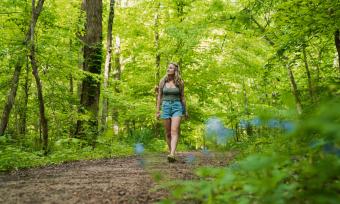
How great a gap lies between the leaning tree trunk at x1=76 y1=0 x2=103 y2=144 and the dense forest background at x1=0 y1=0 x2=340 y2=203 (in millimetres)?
29

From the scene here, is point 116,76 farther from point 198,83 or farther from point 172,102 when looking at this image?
point 172,102

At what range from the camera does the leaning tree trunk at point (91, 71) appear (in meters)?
11.3

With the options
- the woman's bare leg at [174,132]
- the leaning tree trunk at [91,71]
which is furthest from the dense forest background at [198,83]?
the woman's bare leg at [174,132]

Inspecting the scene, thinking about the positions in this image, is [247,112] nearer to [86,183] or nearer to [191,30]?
[191,30]

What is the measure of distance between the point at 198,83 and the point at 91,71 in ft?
22.7

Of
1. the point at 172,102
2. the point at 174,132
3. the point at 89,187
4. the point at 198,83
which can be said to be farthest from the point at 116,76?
the point at 89,187

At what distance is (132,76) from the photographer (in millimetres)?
19203

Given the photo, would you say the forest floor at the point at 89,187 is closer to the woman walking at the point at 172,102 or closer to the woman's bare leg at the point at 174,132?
the woman's bare leg at the point at 174,132

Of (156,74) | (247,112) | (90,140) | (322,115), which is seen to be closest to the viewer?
(322,115)

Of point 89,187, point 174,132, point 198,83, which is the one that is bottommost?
point 89,187

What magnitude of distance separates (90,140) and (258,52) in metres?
7.72

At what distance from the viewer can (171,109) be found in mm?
7789

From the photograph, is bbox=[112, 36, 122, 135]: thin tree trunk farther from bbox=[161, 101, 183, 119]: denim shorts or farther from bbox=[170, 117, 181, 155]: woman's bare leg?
bbox=[170, 117, 181, 155]: woman's bare leg

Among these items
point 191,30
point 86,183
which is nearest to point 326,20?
point 86,183
